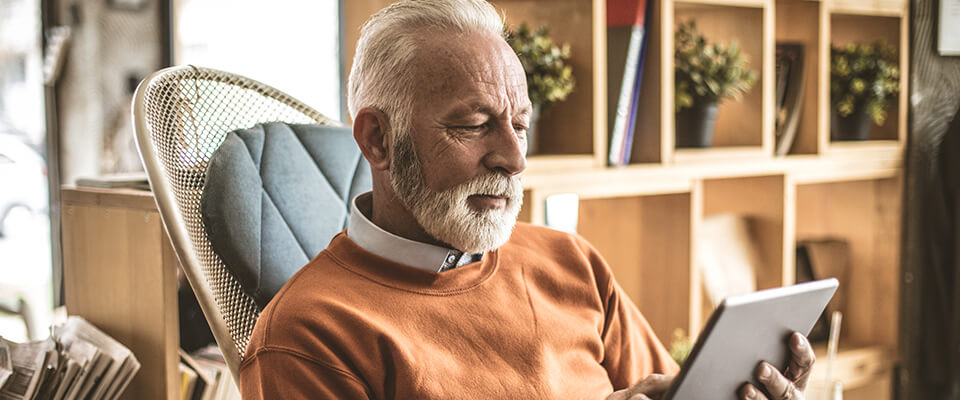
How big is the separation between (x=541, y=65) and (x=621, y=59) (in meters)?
0.22

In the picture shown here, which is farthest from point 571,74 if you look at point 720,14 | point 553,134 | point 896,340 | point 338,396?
point 896,340

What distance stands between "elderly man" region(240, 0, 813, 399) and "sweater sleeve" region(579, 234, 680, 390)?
8 cm

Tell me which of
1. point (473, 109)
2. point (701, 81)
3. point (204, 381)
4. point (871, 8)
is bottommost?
point (204, 381)

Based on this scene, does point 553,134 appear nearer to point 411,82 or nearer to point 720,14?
point 720,14

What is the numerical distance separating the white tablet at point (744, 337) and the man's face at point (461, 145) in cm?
34

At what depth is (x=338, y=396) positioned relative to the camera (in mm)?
909

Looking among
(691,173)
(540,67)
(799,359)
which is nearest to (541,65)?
(540,67)

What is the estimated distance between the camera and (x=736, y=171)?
6.61ft

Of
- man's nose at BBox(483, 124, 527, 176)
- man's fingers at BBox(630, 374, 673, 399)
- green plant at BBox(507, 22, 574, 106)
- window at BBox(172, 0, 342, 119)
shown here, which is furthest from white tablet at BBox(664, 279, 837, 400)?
window at BBox(172, 0, 342, 119)

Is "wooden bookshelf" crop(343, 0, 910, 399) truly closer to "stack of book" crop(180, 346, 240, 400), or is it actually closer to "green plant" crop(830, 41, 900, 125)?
"green plant" crop(830, 41, 900, 125)

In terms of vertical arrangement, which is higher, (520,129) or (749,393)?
(520,129)

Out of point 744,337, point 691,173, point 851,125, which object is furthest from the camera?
point 851,125

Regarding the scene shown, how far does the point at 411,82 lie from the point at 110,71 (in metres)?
1.18

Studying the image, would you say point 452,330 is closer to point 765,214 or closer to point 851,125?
point 765,214
